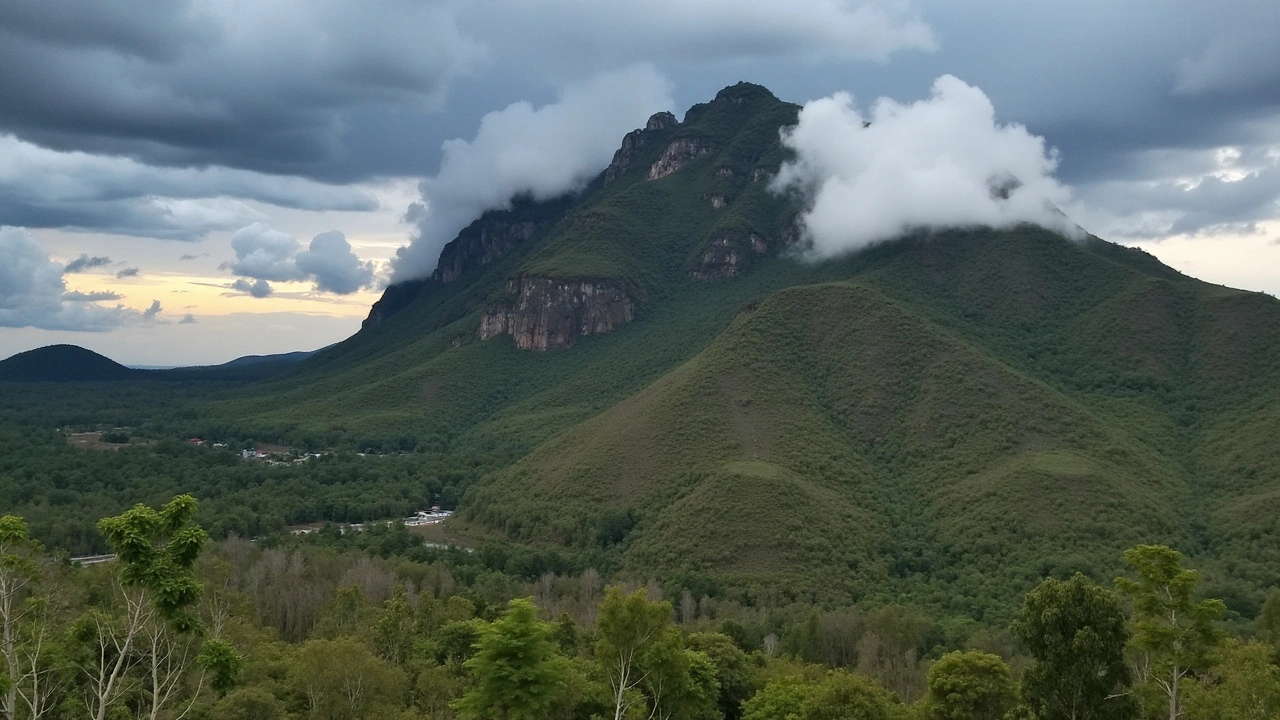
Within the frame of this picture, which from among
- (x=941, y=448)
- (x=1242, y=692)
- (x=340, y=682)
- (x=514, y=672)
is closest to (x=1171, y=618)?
(x=1242, y=692)

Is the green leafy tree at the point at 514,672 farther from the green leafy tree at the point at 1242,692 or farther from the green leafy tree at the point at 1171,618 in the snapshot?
the green leafy tree at the point at 1242,692

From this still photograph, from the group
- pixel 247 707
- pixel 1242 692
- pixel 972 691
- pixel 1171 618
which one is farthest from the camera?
pixel 972 691

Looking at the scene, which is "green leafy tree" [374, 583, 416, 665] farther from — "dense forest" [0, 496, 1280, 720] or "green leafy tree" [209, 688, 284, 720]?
"green leafy tree" [209, 688, 284, 720]

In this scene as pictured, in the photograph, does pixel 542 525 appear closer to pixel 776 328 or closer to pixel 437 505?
pixel 437 505

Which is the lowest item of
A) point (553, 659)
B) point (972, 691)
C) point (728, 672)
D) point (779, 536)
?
point (779, 536)

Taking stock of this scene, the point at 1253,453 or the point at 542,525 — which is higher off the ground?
the point at 1253,453

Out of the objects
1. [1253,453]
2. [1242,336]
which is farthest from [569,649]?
[1242,336]

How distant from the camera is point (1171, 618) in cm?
3153

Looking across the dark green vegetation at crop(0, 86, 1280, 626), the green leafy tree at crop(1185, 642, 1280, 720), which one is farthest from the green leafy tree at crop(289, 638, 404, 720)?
the dark green vegetation at crop(0, 86, 1280, 626)

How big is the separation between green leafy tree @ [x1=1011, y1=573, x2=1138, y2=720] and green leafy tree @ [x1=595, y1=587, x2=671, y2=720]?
555 inches

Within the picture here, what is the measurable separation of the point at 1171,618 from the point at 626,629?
1983cm

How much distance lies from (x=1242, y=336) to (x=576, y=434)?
10619 cm

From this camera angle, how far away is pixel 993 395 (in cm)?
12681

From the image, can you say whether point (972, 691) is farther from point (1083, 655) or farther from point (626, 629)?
point (626, 629)
